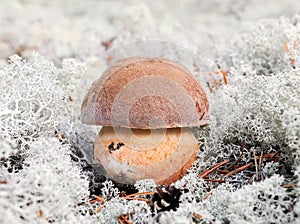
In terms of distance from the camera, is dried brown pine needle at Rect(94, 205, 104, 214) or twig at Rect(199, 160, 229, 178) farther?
twig at Rect(199, 160, 229, 178)

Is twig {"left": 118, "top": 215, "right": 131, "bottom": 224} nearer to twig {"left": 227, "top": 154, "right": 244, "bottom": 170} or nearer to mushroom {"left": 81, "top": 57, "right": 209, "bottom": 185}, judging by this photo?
mushroom {"left": 81, "top": 57, "right": 209, "bottom": 185}

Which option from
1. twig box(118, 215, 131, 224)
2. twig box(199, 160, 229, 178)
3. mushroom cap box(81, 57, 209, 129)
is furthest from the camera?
twig box(199, 160, 229, 178)

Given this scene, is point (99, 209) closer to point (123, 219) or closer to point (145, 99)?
point (123, 219)

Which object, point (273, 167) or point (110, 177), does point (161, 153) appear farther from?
point (273, 167)

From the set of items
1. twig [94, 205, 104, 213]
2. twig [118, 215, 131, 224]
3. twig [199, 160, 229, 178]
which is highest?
twig [199, 160, 229, 178]

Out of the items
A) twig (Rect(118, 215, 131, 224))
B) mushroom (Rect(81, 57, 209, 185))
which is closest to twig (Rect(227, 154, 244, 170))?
mushroom (Rect(81, 57, 209, 185))

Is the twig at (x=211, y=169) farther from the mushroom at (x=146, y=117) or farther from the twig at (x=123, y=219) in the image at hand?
the twig at (x=123, y=219)

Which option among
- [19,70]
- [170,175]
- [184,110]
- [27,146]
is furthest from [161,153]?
[19,70]

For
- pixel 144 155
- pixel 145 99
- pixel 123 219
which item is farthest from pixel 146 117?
pixel 123 219

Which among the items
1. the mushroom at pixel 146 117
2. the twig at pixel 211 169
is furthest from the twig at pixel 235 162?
the mushroom at pixel 146 117
